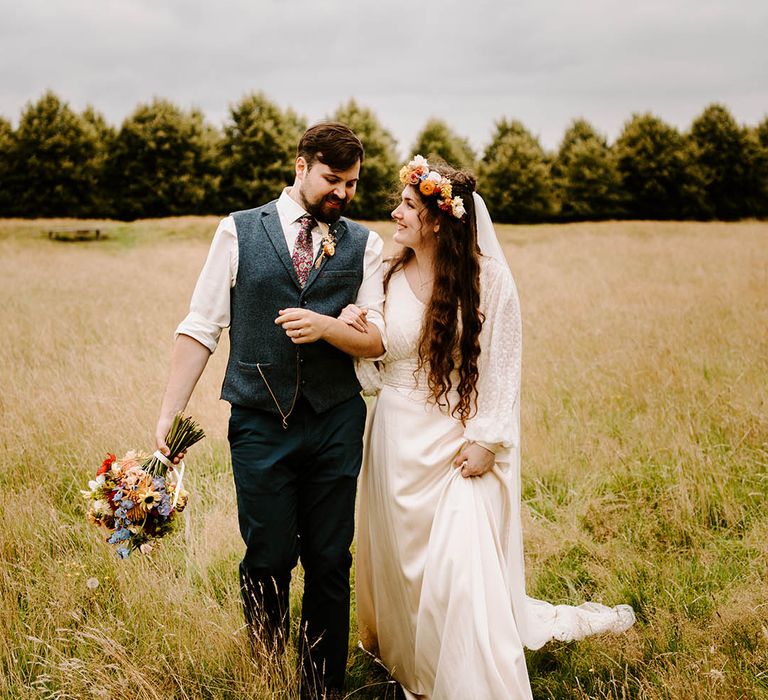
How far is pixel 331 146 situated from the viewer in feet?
8.96

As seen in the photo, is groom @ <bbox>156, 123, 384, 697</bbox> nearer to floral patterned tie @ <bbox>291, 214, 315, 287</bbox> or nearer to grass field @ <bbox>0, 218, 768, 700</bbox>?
floral patterned tie @ <bbox>291, 214, 315, 287</bbox>

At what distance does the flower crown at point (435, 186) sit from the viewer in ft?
9.66

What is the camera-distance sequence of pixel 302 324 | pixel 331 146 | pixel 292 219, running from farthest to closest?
pixel 292 219 < pixel 331 146 < pixel 302 324

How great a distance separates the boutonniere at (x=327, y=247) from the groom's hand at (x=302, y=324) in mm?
297

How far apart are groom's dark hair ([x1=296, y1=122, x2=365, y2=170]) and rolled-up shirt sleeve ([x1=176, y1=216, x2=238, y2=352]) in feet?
1.44

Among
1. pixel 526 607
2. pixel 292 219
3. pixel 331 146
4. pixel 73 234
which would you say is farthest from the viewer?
pixel 73 234

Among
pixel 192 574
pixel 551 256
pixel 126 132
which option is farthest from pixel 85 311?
pixel 126 132

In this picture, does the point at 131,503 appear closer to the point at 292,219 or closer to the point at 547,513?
the point at 292,219

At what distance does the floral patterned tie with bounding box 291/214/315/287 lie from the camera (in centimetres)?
279

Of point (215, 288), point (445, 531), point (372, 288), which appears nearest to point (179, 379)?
point (215, 288)

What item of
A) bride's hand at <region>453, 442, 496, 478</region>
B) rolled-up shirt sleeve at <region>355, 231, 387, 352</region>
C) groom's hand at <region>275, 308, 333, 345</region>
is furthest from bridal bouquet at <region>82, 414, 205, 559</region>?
bride's hand at <region>453, 442, 496, 478</region>

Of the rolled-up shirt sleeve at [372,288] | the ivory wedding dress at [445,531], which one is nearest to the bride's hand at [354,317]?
the rolled-up shirt sleeve at [372,288]

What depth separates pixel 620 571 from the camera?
3.76 metres

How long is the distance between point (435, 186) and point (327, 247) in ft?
1.86
